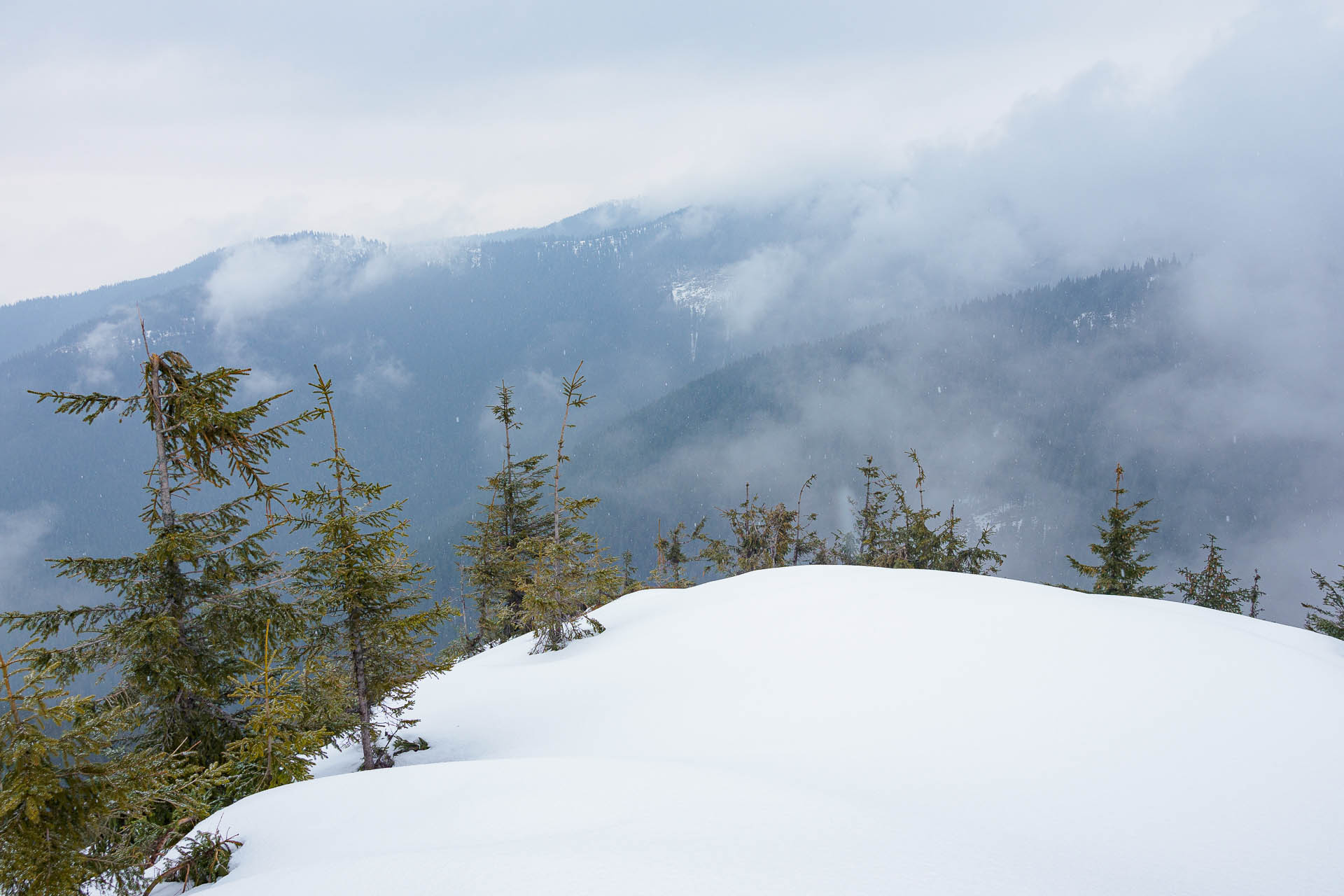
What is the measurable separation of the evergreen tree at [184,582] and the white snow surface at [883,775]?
2.73 m

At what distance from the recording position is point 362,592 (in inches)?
328

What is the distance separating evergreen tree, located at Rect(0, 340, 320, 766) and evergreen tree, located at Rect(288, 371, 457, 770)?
23.4 inches

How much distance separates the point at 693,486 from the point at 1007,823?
19535 cm

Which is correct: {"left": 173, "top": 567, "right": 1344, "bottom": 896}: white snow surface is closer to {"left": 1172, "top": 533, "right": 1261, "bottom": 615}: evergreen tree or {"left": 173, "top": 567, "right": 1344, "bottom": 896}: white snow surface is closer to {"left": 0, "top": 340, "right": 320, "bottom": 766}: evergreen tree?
{"left": 0, "top": 340, "right": 320, "bottom": 766}: evergreen tree

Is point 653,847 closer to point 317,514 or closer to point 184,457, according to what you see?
point 184,457

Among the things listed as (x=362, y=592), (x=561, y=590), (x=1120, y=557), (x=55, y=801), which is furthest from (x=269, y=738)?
(x=1120, y=557)

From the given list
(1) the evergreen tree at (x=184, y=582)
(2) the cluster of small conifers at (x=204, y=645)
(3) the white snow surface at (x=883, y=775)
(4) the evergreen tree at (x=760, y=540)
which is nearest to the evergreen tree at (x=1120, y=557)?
(4) the evergreen tree at (x=760, y=540)

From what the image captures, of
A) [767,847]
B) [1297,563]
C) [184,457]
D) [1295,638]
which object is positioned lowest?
[1297,563]

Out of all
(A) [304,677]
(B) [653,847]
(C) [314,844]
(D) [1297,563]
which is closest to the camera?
(B) [653,847]

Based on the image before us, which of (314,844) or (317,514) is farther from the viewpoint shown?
(317,514)

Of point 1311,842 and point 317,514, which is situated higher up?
point 317,514

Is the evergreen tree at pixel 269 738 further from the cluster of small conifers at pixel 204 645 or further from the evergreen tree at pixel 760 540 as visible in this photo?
the evergreen tree at pixel 760 540

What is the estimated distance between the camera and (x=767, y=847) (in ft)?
12.3

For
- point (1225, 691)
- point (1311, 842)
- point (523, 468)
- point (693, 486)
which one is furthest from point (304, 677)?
point (693, 486)
